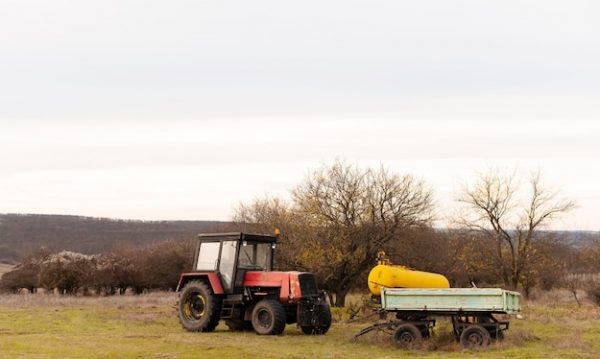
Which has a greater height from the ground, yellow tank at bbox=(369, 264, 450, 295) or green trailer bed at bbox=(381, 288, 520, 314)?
yellow tank at bbox=(369, 264, 450, 295)

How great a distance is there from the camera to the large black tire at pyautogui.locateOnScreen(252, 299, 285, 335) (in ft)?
60.8

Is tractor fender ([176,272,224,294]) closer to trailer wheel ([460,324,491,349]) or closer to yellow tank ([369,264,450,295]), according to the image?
yellow tank ([369,264,450,295])

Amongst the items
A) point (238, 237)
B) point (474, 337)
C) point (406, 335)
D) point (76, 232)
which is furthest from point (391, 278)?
point (76, 232)

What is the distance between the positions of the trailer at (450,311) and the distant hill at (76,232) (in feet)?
242

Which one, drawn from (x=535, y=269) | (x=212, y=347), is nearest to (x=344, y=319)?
(x=212, y=347)

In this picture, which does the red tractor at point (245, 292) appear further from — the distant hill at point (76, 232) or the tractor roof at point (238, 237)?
the distant hill at point (76, 232)

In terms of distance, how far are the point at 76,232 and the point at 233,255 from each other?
3704 inches

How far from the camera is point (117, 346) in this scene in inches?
613

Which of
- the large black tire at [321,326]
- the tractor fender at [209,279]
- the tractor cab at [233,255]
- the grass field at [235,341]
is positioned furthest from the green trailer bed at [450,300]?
the tractor fender at [209,279]

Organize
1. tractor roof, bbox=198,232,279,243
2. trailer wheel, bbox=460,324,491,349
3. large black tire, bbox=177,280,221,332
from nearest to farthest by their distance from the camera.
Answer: trailer wheel, bbox=460,324,491,349 < large black tire, bbox=177,280,221,332 < tractor roof, bbox=198,232,279,243

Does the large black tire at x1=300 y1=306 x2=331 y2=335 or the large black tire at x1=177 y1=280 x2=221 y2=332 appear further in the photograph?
the large black tire at x1=177 y1=280 x2=221 y2=332

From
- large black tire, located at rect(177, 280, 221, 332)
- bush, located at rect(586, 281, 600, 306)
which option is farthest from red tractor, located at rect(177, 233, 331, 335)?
bush, located at rect(586, 281, 600, 306)

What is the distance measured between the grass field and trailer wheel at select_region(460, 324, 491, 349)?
0.81 feet

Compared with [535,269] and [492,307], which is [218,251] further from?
[535,269]
